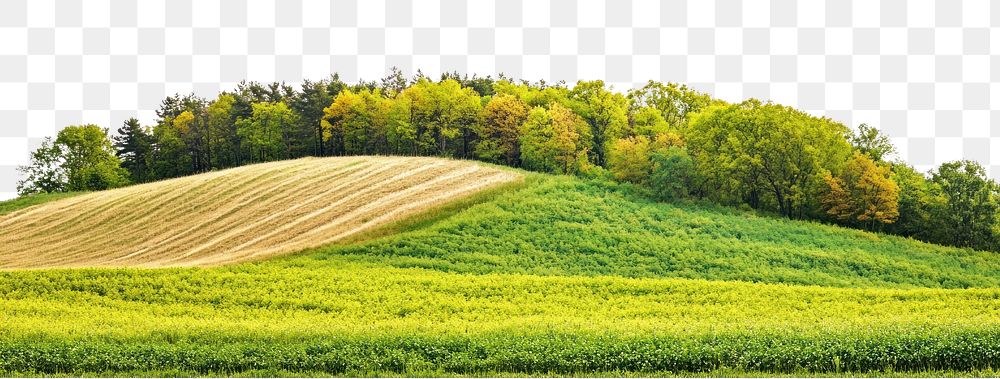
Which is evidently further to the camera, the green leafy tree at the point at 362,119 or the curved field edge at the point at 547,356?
the green leafy tree at the point at 362,119

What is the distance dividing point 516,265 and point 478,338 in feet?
61.0

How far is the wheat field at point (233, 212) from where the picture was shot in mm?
48219

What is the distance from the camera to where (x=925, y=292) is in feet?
115

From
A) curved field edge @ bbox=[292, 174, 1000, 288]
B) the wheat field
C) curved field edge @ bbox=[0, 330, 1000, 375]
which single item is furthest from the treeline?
curved field edge @ bbox=[0, 330, 1000, 375]

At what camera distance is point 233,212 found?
56.3 metres

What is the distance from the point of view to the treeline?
59688 mm

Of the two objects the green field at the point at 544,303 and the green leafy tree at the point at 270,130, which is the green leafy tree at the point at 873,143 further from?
the green leafy tree at the point at 270,130

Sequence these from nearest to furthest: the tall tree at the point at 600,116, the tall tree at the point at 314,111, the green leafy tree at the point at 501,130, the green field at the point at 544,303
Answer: the green field at the point at 544,303 → the tall tree at the point at 600,116 → the green leafy tree at the point at 501,130 → the tall tree at the point at 314,111

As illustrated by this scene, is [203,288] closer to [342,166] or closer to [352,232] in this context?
[352,232]

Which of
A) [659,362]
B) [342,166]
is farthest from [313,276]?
[342,166]

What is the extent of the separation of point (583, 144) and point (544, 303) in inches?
1599

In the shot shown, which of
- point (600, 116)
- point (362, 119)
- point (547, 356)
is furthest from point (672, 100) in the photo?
point (547, 356)

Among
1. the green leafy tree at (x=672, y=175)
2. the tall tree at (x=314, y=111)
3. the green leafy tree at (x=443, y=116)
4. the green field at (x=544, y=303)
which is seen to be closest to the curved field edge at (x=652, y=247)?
the green field at (x=544, y=303)

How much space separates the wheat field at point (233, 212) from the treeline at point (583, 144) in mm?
9433
